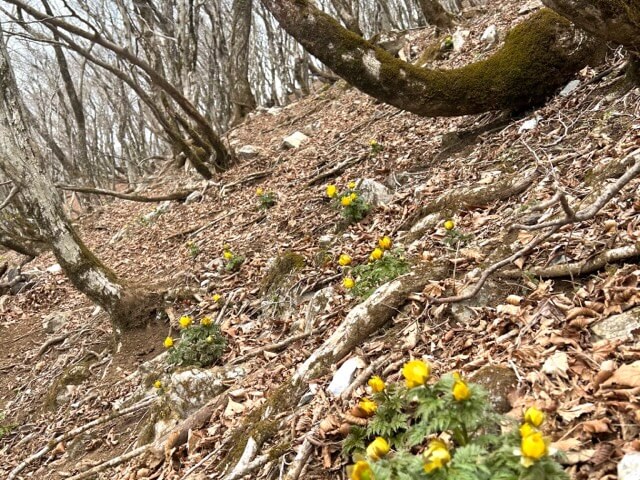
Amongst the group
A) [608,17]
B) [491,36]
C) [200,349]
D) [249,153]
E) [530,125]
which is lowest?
[200,349]

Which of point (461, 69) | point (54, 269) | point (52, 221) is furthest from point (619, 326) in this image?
point (54, 269)

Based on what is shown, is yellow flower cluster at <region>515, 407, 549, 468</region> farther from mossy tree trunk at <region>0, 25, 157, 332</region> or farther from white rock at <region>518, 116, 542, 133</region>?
mossy tree trunk at <region>0, 25, 157, 332</region>

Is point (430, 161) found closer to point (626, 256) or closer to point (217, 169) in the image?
point (626, 256)

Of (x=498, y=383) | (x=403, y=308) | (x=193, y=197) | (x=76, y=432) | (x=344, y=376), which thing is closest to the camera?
(x=498, y=383)

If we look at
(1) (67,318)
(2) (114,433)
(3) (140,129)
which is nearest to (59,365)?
(1) (67,318)

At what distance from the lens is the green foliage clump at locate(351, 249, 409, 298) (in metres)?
3.38

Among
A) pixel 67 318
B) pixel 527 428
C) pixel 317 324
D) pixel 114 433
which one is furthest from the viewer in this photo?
pixel 67 318

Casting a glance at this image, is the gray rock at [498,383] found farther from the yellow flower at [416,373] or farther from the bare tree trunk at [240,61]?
the bare tree trunk at [240,61]

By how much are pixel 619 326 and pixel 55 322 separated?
7672mm

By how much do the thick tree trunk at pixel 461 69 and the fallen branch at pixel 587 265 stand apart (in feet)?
9.05

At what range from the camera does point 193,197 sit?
962 cm

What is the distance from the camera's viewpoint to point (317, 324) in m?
3.80

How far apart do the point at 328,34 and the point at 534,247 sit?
341 cm

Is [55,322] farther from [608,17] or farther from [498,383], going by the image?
[608,17]
